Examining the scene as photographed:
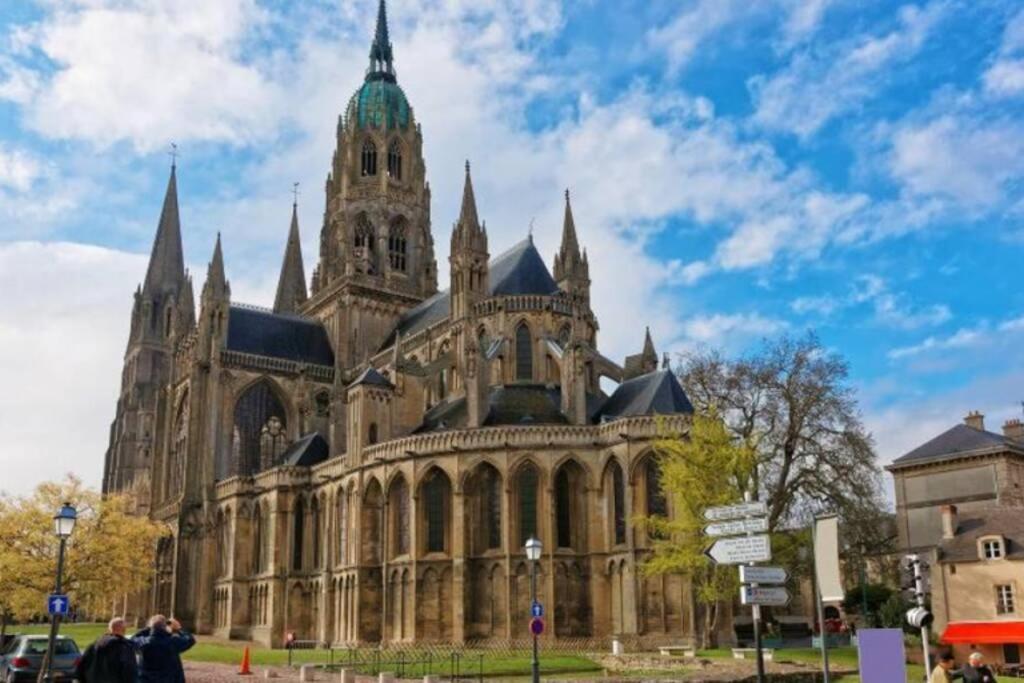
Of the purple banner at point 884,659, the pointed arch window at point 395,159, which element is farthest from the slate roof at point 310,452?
the purple banner at point 884,659

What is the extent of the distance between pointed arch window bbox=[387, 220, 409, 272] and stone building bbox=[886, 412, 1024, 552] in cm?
3854

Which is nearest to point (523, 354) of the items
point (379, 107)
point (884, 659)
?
point (379, 107)

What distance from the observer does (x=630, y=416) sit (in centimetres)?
4497

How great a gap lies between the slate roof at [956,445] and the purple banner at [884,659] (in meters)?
42.0

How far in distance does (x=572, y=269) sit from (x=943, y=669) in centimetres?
4797

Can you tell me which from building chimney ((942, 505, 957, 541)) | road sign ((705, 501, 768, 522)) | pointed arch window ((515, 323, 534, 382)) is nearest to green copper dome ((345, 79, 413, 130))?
pointed arch window ((515, 323, 534, 382))

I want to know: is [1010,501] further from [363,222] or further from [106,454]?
[106,454]

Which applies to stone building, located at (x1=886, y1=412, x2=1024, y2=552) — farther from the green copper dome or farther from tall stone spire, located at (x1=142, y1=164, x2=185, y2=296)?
tall stone spire, located at (x1=142, y1=164, x2=185, y2=296)

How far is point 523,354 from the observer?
179ft

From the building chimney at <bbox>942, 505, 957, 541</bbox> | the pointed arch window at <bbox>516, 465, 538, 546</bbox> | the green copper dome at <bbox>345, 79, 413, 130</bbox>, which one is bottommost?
the building chimney at <bbox>942, 505, 957, 541</bbox>

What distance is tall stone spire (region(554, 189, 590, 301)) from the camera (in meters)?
59.2

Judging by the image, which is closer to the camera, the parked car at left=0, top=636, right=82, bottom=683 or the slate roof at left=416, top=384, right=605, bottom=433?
the parked car at left=0, top=636, right=82, bottom=683

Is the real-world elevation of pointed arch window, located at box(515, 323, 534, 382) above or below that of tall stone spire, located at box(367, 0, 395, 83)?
below

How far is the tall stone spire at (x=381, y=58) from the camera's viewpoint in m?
83.2
